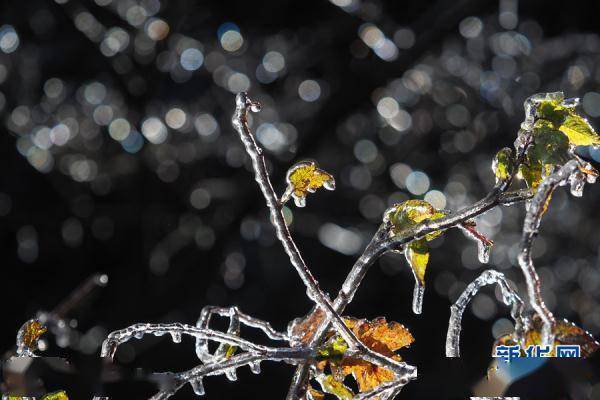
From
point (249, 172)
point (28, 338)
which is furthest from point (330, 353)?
point (249, 172)

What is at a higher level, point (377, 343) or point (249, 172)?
point (249, 172)

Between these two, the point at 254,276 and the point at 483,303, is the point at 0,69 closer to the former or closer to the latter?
the point at 254,276

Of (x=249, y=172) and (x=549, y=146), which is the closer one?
(x=549, y=146)

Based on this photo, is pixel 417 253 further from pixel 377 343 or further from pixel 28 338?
pixel 28 338

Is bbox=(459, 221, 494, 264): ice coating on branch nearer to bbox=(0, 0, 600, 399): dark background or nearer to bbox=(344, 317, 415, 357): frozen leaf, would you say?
bbox=(344, 317, 415, 357): frozen leaf

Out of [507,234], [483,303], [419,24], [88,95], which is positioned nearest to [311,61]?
[419,24]

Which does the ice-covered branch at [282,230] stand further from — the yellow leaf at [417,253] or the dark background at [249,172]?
the dark background at [249,172]

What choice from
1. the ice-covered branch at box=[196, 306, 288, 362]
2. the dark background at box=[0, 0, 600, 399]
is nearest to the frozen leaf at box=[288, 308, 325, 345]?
the ice-covered branch at box=[196, 306, 288, 362]
